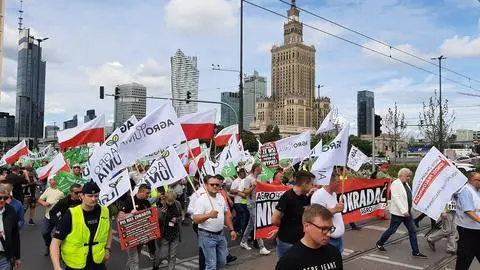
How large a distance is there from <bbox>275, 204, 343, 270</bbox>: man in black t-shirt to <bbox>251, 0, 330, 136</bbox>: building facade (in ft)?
385

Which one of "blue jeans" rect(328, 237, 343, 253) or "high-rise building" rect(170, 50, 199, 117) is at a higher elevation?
"high-rise building" rect(170, 50, 199, 117)

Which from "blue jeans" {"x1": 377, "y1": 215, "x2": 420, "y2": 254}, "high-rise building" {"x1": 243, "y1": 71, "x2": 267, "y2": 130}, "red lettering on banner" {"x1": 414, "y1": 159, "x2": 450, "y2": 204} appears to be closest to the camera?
"red lettering on banner" {"x1": 414, "y1": 159, "x2": 450, "y2": 204}

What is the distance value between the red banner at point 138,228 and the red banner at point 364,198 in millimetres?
5074

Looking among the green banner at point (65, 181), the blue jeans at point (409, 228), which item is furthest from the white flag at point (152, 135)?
the blue jeans at point (409, 228)

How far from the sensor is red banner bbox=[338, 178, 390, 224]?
11273mm

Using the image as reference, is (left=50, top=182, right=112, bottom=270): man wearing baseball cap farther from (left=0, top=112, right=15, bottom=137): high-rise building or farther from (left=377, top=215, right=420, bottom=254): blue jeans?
(left=0, top=112, right=15, bottom=137): high-rise building

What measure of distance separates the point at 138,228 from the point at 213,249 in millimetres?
1396

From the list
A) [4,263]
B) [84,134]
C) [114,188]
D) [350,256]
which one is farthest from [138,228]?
[84,134]

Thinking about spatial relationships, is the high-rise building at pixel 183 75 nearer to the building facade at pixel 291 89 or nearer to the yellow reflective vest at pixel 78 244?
the yellow reflective vest at pixel 78 244

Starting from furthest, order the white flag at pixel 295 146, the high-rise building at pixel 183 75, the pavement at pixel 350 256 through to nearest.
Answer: the high-rise building at pixel 183 75 → the white flag at pixel 295 146 → the pavement at pixel 350 256

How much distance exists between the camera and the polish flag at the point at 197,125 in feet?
34.9

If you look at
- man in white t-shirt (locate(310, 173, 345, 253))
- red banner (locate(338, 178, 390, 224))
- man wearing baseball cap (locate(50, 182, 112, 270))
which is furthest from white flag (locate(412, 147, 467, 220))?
man wearing baseball cap (locate(50, 182, 112, 270))

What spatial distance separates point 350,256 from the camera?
29.2 ft

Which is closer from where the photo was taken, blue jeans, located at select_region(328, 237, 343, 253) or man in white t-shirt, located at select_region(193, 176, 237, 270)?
blue jeans, located at select_region(328, 237, 343, 253)
